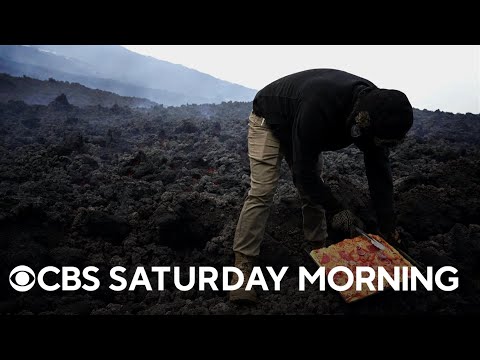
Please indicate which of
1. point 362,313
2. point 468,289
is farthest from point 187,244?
point 468,289

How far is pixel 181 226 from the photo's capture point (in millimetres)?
3463

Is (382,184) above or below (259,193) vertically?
above

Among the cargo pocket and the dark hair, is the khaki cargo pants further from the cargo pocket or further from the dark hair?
the dark hair

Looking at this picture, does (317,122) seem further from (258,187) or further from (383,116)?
(258,187)

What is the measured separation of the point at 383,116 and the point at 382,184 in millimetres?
796

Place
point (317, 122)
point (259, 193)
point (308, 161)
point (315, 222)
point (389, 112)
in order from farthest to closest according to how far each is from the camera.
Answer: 1. point (315, 222)
2. point (259, 193)
3. point (308, 161)
4. point (317, 122)
5. point (389, 112)

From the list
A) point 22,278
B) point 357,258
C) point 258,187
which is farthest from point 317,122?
point 22,278

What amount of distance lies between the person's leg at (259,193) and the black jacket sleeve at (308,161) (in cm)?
29

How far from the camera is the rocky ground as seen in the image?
267 cm

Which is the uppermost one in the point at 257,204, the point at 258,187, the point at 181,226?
the point at 258,187

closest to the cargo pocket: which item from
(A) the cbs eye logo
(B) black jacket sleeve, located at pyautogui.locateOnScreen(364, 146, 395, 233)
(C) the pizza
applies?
(B) black jacket sleeve, located at pyautogui.locateOnScreen(364, 146, 395, 233)

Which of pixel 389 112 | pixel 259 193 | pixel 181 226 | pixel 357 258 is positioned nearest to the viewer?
pixel 389 112

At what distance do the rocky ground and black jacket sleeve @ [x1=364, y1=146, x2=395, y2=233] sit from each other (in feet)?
1.65

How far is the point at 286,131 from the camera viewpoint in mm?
2809
